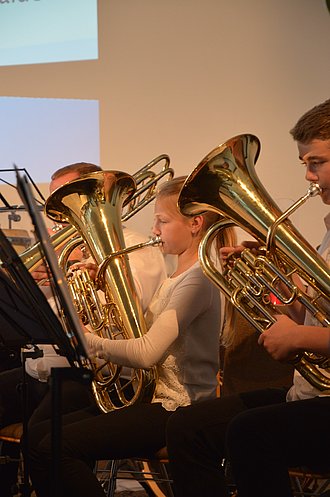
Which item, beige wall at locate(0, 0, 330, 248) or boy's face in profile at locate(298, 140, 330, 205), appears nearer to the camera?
boy's face in profile at locate(298, 140, 330, 205)

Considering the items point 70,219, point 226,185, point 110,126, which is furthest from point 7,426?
point 110,126

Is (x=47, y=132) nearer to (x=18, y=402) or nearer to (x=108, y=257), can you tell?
(x=18, y=402)

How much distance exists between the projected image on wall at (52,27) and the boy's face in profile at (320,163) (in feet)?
8.82

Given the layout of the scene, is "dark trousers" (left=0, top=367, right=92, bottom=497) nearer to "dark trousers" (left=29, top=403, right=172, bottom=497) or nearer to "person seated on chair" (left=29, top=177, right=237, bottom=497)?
"person seated on chair" (left=29, top=177, right=237, bottom=497)

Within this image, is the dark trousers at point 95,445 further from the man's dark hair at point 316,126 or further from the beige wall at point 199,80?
the beige wall at point 199,80

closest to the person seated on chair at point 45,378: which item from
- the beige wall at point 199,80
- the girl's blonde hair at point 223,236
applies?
the girl's blonde hair at point 223,236

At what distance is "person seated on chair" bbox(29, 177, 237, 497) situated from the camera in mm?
2207

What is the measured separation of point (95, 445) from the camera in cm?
221

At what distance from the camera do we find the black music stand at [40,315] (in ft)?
4.75

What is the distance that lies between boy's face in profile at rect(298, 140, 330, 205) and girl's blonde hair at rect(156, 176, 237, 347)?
1.43ft

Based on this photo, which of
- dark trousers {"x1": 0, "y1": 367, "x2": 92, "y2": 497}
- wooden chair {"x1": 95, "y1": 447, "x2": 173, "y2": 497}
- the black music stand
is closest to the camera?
the black music stand

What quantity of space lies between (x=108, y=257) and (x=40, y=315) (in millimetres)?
699

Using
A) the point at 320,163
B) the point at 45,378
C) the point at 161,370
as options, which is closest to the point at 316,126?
the point at 320,163

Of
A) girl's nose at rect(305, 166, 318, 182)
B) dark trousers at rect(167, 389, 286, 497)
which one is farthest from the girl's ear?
dark trousers at rect(167, 389, 286, 497)
